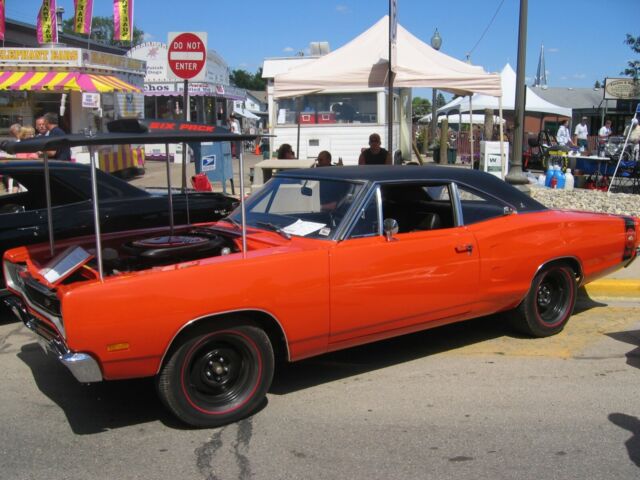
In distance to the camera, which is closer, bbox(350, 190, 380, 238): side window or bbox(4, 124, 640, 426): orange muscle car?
bbox(4, 124, 640, 426): orange muscle car

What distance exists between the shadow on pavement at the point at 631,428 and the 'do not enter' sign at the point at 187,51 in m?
6.12

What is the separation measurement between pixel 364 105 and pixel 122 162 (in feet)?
24.3

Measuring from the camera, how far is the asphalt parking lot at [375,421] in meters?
3.40

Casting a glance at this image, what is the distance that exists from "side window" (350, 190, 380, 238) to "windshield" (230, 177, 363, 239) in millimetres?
108

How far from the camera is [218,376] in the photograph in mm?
3883

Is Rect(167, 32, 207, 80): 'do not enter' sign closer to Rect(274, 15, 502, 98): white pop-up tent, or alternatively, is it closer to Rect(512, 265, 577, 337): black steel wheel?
Rect(274, 15, 502, 98): white pop-up tent

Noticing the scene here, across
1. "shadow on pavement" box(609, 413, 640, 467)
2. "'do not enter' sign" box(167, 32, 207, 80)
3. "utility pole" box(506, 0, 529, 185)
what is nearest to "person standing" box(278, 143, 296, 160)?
"'do not enter' sign" box(167, 32, 207, 80)

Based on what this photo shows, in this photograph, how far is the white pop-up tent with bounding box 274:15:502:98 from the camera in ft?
34.5

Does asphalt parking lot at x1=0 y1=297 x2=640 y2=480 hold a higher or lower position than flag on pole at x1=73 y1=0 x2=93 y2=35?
lower

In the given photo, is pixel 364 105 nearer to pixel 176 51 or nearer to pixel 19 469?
pixel 176 51

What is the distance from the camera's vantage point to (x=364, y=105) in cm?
1446

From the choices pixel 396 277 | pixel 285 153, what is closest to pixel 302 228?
pixel 396 277

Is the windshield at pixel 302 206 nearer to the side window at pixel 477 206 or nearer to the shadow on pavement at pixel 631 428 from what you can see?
the side window at pixel 477 206

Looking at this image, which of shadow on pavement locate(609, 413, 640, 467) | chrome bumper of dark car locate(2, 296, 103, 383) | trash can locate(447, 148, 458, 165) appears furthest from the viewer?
trash can locate(447, 148, 458, 165)
